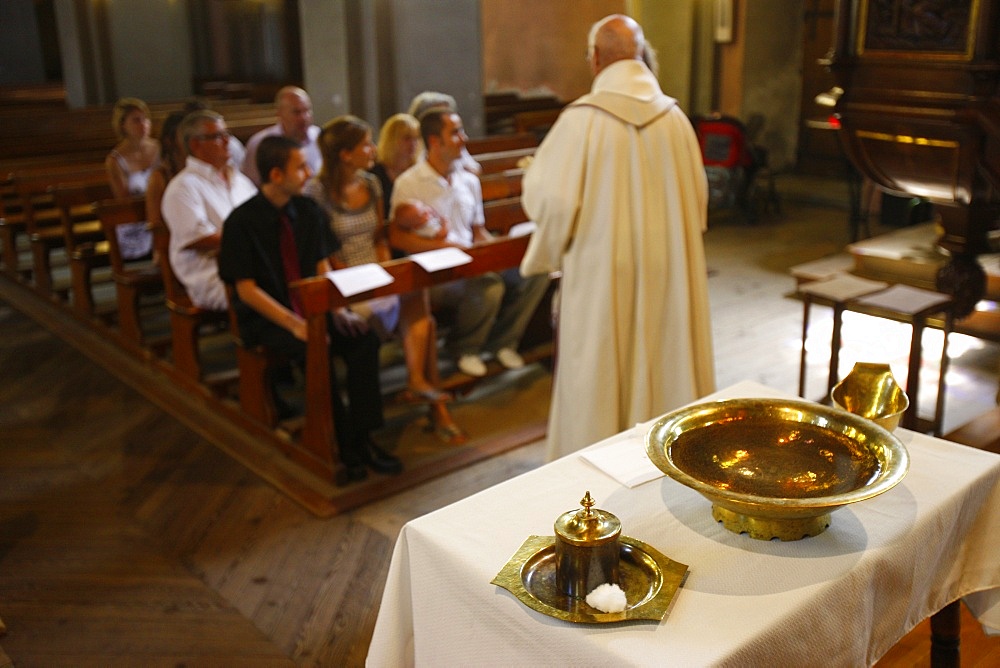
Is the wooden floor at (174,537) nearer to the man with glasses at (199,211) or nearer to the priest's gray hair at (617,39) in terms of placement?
the man with glasses at (199,211)

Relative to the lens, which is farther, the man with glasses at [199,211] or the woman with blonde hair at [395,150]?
the woman with blonde hair at [395,150]

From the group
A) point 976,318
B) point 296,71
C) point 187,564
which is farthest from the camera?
point 296,71

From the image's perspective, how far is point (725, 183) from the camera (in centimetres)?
866

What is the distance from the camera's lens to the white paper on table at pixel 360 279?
3.67m

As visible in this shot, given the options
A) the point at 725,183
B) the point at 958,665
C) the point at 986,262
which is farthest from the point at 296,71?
the point at 958,665

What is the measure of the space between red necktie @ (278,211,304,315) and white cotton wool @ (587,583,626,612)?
8.41 ft

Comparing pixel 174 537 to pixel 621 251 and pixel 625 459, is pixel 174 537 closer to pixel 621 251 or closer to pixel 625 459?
pixel 621 251

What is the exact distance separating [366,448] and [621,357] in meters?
1.12

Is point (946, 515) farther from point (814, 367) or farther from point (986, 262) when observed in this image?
point (986, 262)

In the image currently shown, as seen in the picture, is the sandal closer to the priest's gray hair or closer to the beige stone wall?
the priest's gray hair

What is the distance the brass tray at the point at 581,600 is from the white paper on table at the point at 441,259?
7.64ft


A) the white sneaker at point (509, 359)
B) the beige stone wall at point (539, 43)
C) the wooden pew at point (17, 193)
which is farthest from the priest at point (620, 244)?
the beige stone wall at point (539, 43)

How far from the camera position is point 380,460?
12.9 ft

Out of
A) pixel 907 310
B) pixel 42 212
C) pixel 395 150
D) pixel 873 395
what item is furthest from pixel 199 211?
pixel 873 395
